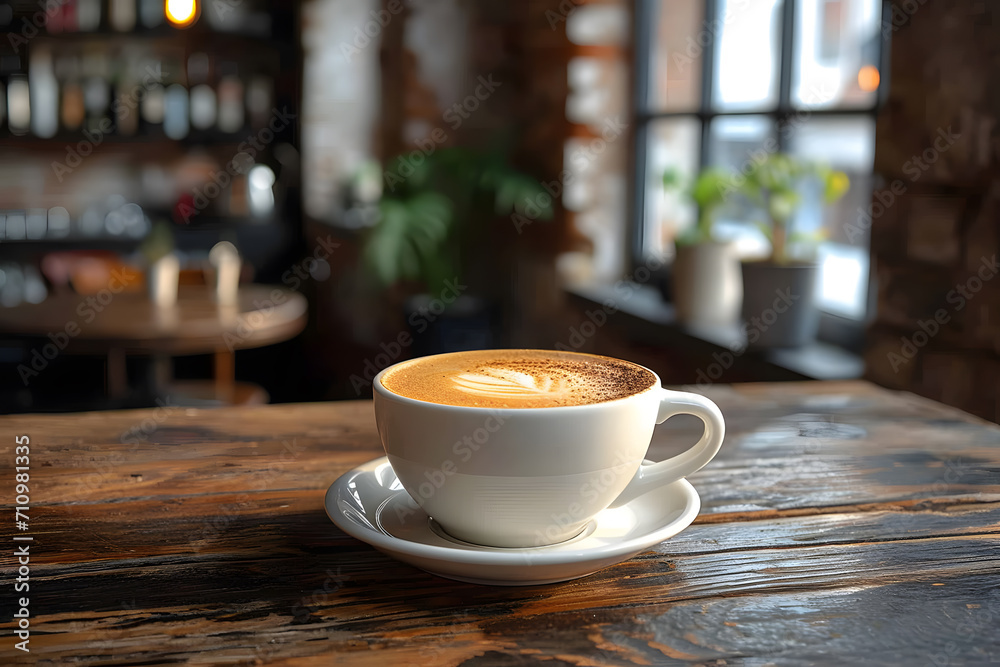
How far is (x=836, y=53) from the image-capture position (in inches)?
79.2

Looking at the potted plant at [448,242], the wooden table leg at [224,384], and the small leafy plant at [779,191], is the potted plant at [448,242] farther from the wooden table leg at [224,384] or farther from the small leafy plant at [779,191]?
the small leafy plant at [779,191]

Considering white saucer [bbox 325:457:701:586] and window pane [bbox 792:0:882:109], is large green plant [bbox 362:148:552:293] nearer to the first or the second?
window pane [bbox 792:0:882:109]

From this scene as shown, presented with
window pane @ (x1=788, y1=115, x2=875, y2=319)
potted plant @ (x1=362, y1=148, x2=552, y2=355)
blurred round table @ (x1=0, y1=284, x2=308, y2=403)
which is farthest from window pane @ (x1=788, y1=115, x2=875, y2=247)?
blurred round table @ (x1=0, y1=284, x2=308, y2=403)

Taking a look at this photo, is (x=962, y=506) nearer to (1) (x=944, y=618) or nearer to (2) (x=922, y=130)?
(1) (x=944, y=618)

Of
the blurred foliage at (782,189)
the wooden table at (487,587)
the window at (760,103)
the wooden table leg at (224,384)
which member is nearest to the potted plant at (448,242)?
the window at (760,103)

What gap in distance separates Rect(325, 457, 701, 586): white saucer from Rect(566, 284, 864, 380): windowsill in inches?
50.5

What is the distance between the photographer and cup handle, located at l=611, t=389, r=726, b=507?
21.5 inches

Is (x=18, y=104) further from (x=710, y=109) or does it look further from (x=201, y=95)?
(x=710, y=109)

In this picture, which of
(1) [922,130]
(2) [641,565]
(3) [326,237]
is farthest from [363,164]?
(2) [641,565]

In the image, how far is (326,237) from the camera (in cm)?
382

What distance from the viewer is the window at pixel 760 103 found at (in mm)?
1950

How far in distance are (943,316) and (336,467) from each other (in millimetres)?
1163

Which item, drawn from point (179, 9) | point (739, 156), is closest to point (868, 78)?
point (739, 156)

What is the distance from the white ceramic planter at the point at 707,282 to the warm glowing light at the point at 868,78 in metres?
0.49
